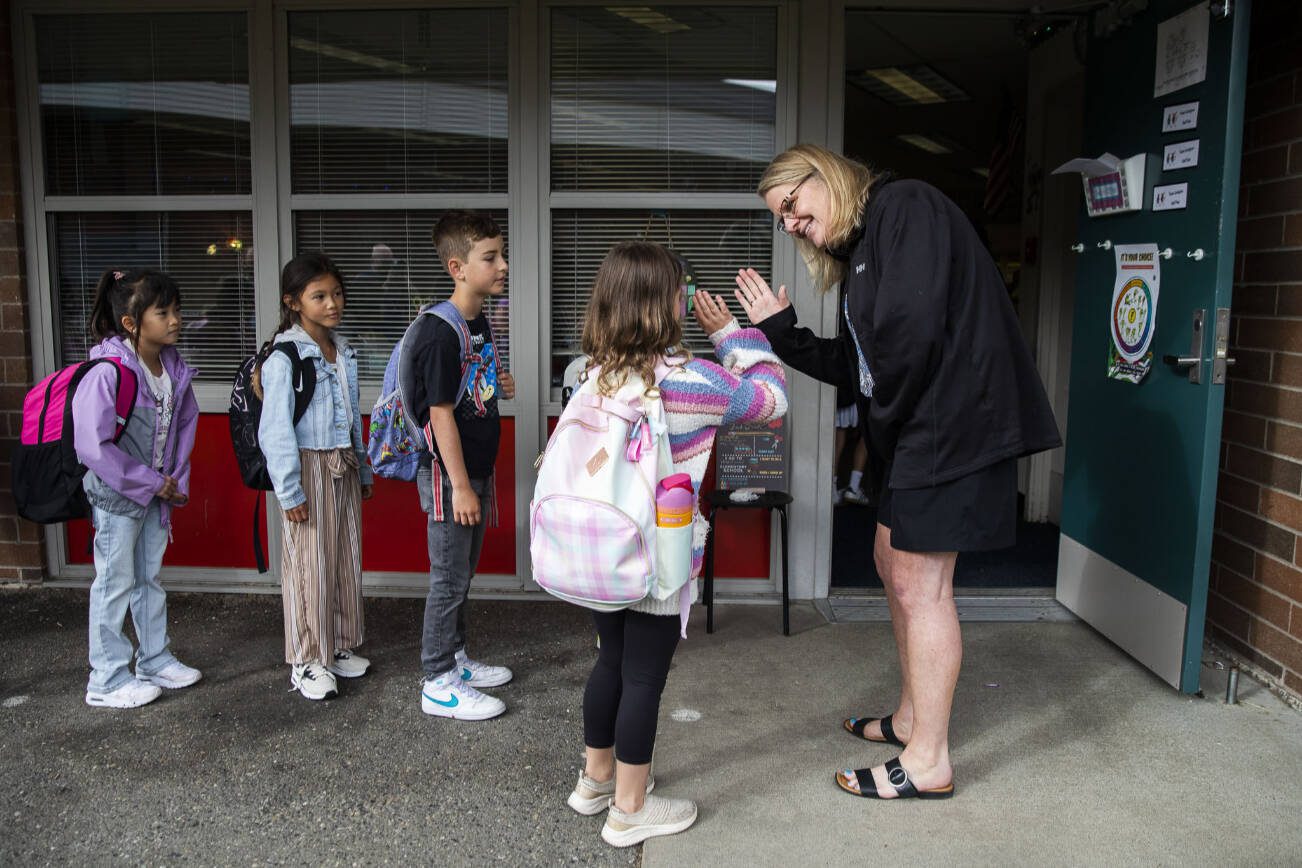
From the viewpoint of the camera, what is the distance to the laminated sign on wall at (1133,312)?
146 inches

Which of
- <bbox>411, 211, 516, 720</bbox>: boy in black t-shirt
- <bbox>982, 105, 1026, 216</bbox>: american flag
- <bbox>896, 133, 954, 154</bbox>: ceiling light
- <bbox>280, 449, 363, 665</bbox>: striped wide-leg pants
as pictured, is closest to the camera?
<bbox>411, 211, 516, 720</bbox>: boy in black t-shirt

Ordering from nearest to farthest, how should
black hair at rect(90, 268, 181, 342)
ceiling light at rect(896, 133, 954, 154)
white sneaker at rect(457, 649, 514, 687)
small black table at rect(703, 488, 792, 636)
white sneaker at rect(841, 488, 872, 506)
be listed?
black hair at rect(90, 268, 181, 342)
white sneaker at rect(457, 649, 514, 687)
small black table at rect(703, 488, 792, 636)
white sneaker at rect(841, 488, 872, 506)
ceiling light at rect(896, 133, 954, 154)

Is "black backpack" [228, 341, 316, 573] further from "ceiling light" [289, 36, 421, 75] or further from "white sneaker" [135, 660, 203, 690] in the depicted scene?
"ceiling light" [289, 36, 421, 75]

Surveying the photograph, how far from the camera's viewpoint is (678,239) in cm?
464

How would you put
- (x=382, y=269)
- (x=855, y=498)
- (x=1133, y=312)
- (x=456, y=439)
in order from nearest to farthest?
(x=456, y=439), (x=1133, y=312), (x=382, y=269), (x=855, y=498)

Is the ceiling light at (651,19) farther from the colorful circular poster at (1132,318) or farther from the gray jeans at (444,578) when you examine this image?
the gray jeans at (444,578)

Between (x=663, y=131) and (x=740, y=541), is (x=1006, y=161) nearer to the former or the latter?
(x=663, y=131)

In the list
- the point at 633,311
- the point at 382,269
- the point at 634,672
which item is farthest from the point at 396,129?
the point at 634,672

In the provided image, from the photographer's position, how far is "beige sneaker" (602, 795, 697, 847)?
268 cm

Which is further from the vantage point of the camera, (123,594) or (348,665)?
(348,665)

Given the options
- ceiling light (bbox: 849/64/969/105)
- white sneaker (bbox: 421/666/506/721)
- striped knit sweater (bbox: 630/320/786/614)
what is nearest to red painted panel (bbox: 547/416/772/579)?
white sneaker (bbox: 421/666/506/721)

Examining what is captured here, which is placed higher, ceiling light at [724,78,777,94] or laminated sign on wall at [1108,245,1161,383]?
ceiling light at [724,78,777,94]

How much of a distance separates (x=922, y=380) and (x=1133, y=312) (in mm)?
1618

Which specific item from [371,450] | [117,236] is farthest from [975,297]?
[117,236]
